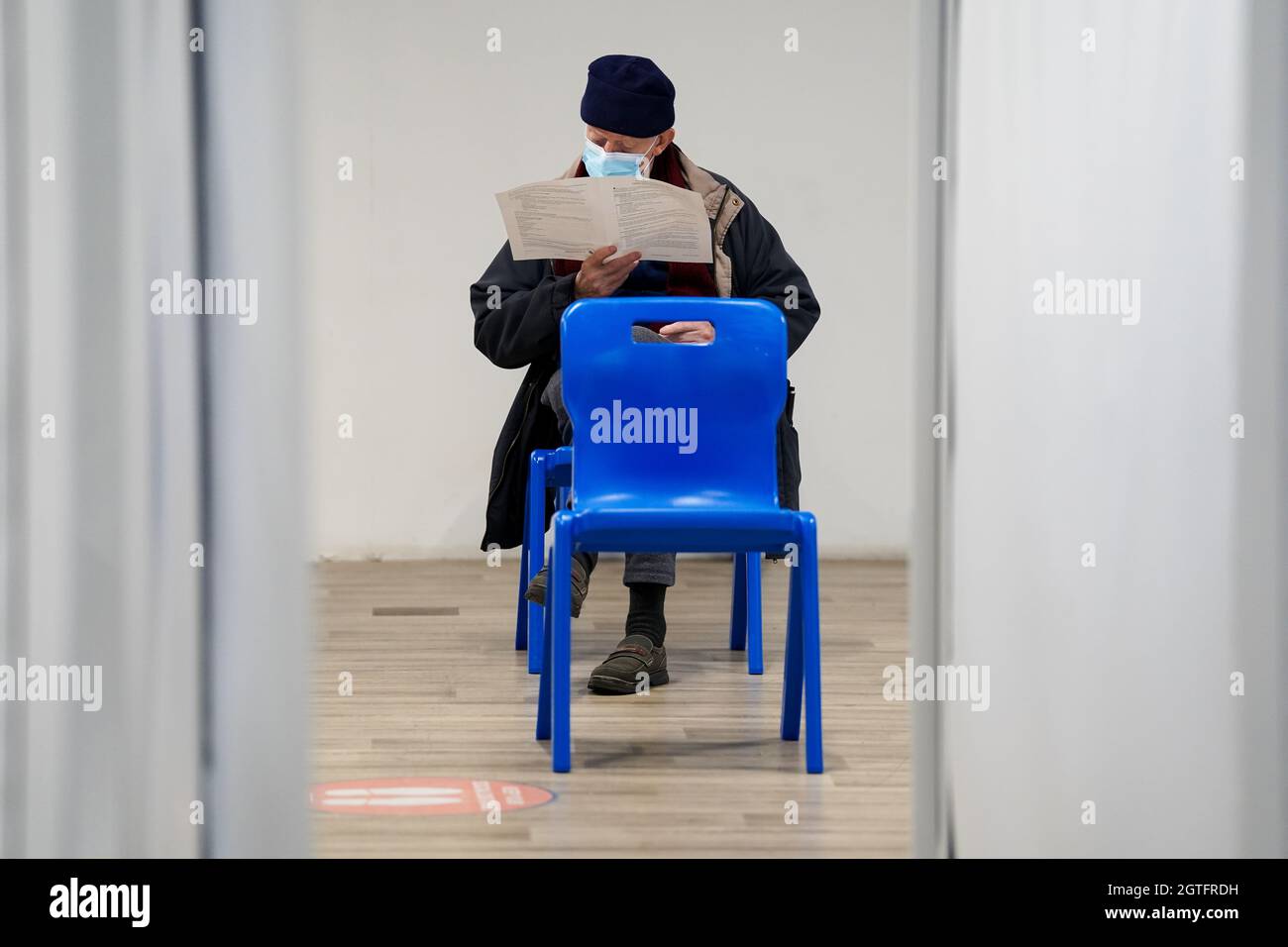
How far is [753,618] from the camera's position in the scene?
3.13 metres

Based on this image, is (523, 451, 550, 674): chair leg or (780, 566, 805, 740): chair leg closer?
(780, 566, 805, 740): chair leg

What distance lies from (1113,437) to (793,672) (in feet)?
3.81

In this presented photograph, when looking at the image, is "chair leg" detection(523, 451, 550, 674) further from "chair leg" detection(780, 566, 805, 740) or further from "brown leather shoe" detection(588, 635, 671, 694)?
"chair leg" detection(780, 566, 805, 740)

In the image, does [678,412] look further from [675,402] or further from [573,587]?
[573,587]

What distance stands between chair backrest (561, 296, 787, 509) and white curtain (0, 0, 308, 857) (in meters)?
1.22

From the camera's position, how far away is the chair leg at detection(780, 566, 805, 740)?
8.11 feet

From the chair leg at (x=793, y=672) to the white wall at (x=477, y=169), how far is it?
8.45 ft

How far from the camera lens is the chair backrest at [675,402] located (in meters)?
2.52

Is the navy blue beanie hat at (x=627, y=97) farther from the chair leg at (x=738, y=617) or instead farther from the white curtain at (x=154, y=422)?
the white curtain at (x=154, y=422)

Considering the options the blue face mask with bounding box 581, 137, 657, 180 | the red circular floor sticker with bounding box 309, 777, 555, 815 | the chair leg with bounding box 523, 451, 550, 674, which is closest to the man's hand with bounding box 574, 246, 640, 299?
the blue face mask with bounding box 581, 137, 657, 180

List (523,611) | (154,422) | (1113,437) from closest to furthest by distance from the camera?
(154,422)
(1113,437)
(523,611)

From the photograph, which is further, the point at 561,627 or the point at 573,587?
the point at 573,587

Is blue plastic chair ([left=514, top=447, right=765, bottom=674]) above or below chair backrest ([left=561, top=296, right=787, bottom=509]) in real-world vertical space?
below

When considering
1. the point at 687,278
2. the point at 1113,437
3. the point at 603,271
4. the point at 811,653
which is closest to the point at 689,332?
the point at 603,271
